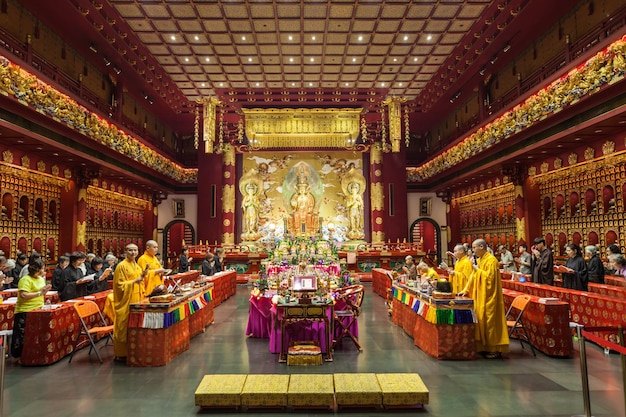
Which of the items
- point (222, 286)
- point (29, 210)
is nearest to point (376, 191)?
point (222, 286)

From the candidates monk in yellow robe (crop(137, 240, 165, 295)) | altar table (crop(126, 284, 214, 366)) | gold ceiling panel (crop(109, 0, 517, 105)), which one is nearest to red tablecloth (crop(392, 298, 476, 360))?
altar table (crop(126, 284, 214, 366))

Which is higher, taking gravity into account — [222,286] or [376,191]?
[376,191]

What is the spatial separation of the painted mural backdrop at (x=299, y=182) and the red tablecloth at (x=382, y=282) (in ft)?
17.3

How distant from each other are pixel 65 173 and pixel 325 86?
8.61 metres

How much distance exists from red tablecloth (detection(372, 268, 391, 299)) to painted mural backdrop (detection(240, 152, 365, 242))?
5.28m

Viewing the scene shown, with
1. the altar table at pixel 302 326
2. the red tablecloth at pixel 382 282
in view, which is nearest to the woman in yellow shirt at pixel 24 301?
the altar table at pixel 302 326

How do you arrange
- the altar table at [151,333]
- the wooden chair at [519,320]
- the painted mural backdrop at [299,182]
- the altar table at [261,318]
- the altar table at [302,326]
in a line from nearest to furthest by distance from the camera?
the altar table at [151,333]
the altar table at [302,326]
the wooden chair at [519,320]
the altar table at [261,318]
the painted mural backdrop at [299,182]

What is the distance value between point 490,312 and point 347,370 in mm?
1818

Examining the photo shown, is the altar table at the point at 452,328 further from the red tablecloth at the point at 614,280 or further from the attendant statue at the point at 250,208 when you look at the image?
the attendant statue at the point at 250,208

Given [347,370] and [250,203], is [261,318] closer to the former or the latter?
[347,370]

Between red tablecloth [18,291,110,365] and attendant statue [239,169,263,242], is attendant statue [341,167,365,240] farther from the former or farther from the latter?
red tablecloth [18,291,110,365]

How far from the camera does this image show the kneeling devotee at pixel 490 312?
4754 millimetres

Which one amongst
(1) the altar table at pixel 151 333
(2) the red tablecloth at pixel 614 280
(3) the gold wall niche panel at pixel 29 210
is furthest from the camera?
(3) the gold wall niche panel at pixel 29 210

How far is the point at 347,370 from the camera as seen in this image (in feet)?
14.7
